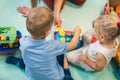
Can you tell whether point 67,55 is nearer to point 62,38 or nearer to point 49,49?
point 62,38

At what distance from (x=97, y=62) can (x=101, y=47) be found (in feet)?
0.23

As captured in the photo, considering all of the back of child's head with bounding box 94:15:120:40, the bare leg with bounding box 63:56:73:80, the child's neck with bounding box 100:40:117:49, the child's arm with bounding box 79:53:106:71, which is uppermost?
the back of child's head with bounding box 94:15:120:40

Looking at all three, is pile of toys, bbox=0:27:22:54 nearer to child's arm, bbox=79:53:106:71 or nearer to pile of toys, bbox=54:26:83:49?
pile of toys, bbox=54:26:83:49

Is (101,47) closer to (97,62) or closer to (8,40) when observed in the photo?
(97,62)

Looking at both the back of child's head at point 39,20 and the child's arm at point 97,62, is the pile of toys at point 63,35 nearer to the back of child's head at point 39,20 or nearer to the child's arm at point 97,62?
the child's arm at point 97,62

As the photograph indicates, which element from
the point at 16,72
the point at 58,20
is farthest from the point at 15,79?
the point at 58,20

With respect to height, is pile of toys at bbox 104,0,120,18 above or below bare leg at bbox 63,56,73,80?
above

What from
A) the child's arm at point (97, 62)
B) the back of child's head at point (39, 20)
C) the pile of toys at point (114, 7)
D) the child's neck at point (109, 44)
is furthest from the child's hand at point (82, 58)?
the pile of toys at point (114, 7)

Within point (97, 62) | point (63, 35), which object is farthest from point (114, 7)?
point (97, 62)

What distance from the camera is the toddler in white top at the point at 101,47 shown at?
0.94 m

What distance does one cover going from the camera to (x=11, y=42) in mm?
1099

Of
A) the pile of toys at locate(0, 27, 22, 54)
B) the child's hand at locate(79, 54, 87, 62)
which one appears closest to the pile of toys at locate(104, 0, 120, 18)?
the child's hand at locate(79, 54, 87, 62)

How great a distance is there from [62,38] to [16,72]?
0.28 meters

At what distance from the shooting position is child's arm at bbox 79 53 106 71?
1.00 meters
